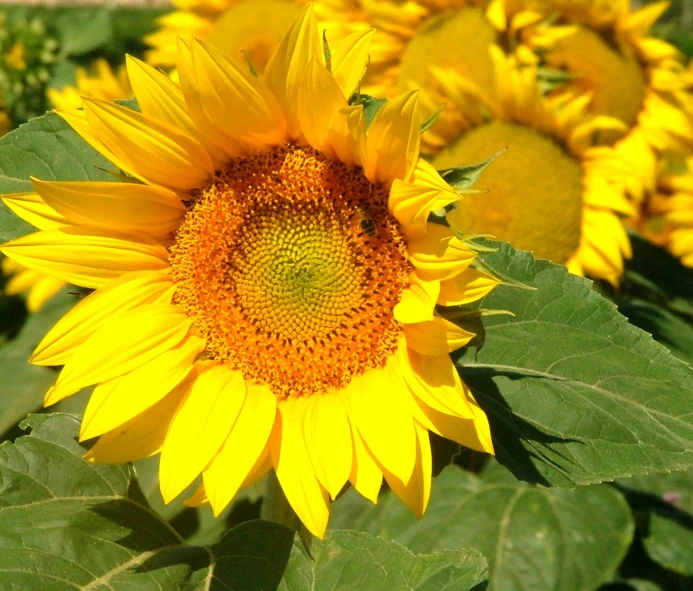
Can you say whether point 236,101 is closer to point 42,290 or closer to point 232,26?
point 42,290

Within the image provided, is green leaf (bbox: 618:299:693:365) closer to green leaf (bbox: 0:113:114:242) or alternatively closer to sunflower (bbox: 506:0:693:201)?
sunflower (bbox: 506:0:693:201)

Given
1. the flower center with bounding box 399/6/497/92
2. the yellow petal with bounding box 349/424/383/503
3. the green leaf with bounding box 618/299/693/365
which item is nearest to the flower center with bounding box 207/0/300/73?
→ the flower center with bounding box 399/6/497/92

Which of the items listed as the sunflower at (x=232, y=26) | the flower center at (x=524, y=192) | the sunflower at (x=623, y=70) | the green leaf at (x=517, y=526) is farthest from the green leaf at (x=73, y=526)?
the sunflower at (x=232, y=26)

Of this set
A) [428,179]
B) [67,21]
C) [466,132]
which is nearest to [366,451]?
[428,179]

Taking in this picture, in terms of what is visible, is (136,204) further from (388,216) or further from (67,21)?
(67,21)

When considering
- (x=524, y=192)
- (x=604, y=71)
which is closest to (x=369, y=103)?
(x=524, y=192)

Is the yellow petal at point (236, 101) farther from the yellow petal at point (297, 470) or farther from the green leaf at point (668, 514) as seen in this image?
the green leaf at point (668, 514)
